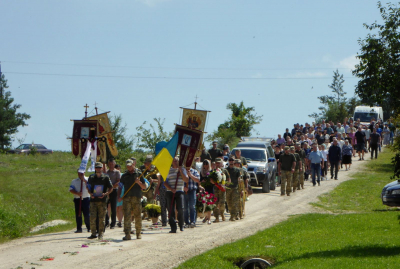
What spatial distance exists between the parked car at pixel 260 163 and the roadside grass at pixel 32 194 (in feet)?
26.4

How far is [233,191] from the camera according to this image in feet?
62.0

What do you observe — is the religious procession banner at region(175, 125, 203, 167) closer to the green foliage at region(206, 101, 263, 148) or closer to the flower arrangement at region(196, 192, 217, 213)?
the flower arrangement at region(196, 192, 217, 213)

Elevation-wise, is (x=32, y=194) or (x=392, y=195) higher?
(x=392, y=195)

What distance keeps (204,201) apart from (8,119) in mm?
71294

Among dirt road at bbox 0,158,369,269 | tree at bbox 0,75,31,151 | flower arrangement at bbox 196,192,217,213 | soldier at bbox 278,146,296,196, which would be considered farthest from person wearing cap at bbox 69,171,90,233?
tree at bbox 0,75,31,151

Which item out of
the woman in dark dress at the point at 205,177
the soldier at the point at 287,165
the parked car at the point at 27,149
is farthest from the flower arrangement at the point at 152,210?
the parked car at the point at 27,149

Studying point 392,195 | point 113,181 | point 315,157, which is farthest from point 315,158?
point 113,181

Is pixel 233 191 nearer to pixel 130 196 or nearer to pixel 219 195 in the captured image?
pixel 219 195

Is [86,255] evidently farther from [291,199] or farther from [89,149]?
[291,199]

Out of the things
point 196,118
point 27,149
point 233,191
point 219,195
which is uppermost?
point 196,118

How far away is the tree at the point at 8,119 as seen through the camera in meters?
81.7

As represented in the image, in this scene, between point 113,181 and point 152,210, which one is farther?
point 152,210

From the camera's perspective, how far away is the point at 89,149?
1862 cm

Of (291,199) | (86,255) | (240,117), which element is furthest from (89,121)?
(240,117)
